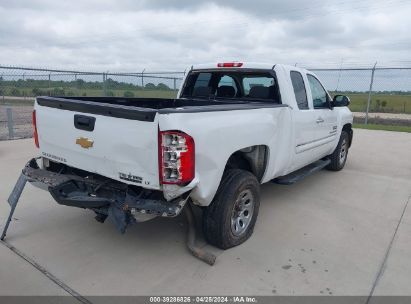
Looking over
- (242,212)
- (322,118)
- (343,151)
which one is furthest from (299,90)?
(343,151)

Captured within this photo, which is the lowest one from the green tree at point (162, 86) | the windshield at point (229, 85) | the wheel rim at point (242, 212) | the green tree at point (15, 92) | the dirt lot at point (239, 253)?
the dirt lot at point (239, 253)

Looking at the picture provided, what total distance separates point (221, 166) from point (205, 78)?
8.32 feet

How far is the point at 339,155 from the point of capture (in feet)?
22.3

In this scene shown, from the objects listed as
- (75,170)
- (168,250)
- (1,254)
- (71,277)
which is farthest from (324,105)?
(1,254)

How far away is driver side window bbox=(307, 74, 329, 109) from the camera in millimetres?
5436

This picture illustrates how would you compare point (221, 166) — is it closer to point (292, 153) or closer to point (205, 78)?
point (292, 153)

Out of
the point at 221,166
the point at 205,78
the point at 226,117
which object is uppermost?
the point at 205,78

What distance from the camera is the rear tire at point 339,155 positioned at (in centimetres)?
672

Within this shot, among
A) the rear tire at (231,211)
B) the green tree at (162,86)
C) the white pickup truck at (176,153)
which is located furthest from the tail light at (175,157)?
the green tree at (162,86)

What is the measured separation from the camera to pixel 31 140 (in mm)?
9414

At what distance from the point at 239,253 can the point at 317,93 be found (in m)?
3.16

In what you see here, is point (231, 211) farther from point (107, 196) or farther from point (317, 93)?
point (317, 93)

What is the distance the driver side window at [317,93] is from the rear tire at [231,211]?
225cm

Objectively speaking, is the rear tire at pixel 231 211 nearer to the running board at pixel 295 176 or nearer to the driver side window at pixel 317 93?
the running board at pixel 295 176
